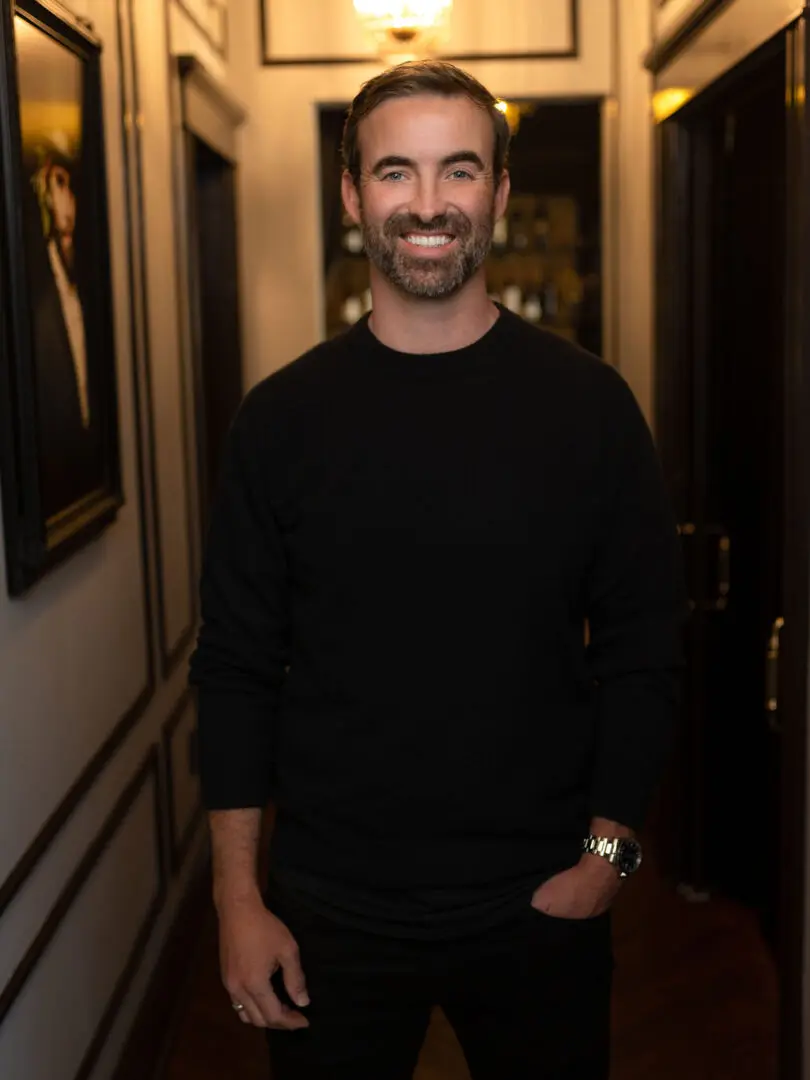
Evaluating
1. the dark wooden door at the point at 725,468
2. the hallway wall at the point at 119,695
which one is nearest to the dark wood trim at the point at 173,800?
the hallway wall at the point at 119,695

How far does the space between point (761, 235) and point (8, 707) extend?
2.24 meters

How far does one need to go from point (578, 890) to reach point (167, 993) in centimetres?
193

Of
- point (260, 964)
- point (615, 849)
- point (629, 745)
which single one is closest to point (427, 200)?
point (629, 745)

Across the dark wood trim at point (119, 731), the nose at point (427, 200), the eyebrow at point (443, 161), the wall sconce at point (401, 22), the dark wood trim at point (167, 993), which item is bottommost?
the dark wood trim at point (167, 993)

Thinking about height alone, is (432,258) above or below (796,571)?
above

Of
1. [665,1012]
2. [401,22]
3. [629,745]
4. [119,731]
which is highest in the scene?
[401,22]

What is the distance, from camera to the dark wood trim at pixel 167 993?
2.99m

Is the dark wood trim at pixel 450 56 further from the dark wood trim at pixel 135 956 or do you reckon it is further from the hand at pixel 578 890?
the hand at pixel 578 890

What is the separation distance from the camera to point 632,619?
1.70 meters

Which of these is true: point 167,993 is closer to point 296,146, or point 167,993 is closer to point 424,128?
point 424,128

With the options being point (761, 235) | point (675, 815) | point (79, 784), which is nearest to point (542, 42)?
point (761, 235)

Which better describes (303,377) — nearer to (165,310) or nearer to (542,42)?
(165,310)

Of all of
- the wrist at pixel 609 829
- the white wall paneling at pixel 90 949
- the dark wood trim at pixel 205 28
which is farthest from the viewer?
the dark wood trim at pixel 205 28

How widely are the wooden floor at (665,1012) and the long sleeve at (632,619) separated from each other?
158cm
